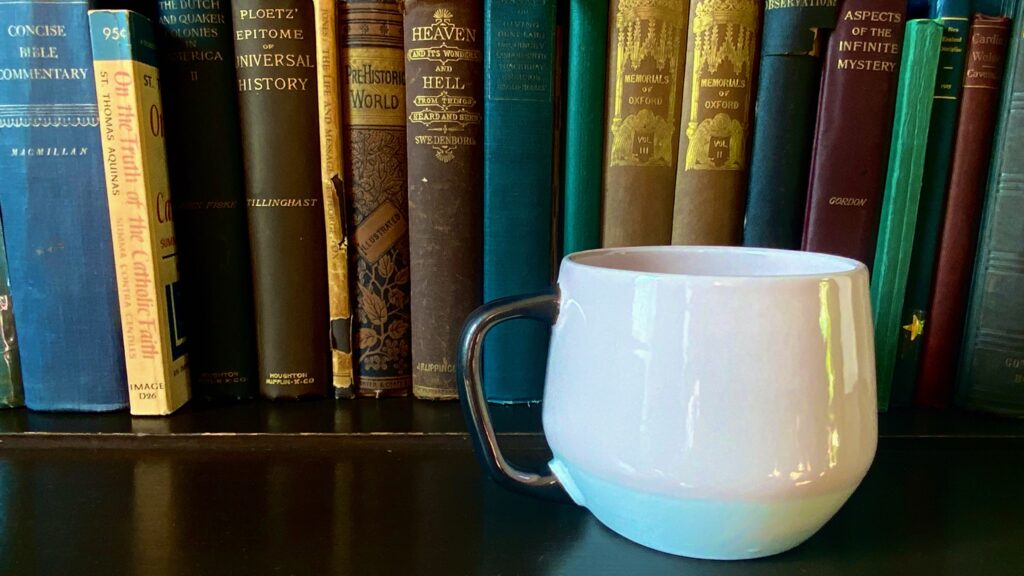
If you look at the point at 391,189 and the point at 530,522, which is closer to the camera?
the point at 530,522

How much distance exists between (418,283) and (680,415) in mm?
276

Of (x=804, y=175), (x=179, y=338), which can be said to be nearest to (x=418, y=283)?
(x=179, y=338)

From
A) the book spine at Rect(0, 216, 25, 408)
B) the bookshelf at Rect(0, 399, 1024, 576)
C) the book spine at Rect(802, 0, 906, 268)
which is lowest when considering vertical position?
the bookshelf at Rect(0, 399, 1024, 576)

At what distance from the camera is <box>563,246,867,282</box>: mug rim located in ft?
1.05

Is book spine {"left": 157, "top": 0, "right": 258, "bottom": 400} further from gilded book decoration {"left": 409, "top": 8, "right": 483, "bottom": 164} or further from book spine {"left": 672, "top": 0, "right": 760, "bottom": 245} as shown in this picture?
book spine {"left": 672, "top": 0, "right": 760, "bottom": 245}

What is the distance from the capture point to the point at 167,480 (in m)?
0.47

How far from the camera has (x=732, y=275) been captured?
0.43 m

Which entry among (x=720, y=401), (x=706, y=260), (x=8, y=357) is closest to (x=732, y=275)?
(x=706, y=260)

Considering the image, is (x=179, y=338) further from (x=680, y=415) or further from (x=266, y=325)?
(x=680, y=415)

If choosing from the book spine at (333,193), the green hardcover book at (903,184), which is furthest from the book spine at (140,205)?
the green hardcover book at (903,184)

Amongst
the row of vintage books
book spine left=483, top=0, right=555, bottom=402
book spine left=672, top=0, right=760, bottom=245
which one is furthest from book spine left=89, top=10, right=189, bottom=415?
book spine left=672, top=0, right=760, bottom=245

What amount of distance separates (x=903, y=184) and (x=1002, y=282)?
0.33 feet

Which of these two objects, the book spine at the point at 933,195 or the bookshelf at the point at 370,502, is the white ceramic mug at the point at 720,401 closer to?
the bookshelf at the point at 370,502

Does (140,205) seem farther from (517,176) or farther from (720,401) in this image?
(720,401)
